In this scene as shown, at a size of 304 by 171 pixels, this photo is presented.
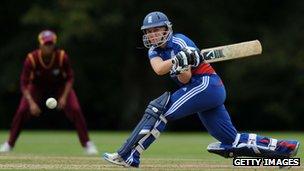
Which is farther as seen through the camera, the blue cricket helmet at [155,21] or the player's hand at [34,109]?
the player's hand at [34,109]

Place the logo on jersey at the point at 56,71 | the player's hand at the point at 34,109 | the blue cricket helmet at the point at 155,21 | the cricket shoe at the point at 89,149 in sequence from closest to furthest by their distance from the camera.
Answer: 1. the blue cricket helmet at the point at 155,21
2. the cricket shoe at the point at 89,149
3. the player's hand at the point at 34,109
4. the logo on jersey at the point at 56,71

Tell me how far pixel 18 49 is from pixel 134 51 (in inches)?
154

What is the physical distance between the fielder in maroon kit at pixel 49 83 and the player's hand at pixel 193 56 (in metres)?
4.35

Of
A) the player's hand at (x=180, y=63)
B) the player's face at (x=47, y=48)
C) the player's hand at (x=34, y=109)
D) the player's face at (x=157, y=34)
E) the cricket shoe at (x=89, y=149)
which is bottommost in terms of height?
the cricket shoe at (x=89, y=149)

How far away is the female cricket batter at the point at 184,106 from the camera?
949 centimetres

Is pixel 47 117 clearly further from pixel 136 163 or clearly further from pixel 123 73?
pixel 136 163

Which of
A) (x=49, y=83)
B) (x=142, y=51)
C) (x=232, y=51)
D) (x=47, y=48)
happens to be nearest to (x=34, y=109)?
(x=49, y=83)

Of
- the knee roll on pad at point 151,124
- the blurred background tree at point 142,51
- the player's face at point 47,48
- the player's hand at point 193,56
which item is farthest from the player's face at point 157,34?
the blurred background tree at point 142,51

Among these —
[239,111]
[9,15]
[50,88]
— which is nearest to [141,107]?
[239,111]

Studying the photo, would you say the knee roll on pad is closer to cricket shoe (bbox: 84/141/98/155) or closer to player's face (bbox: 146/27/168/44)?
player's face (bbox: 146/27/168/44)

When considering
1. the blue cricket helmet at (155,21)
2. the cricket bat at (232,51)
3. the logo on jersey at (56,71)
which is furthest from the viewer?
the logo on jersey at (56,71)

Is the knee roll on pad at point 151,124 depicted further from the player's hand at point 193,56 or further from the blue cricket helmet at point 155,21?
the blue cricket helmet at point 155,21

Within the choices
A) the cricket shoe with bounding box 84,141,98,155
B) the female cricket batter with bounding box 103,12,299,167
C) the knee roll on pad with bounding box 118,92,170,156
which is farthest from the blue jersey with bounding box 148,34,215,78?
the cricket shoe with bounding box 84,141,98,155

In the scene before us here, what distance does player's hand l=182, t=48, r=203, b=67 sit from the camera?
30.5 feet
